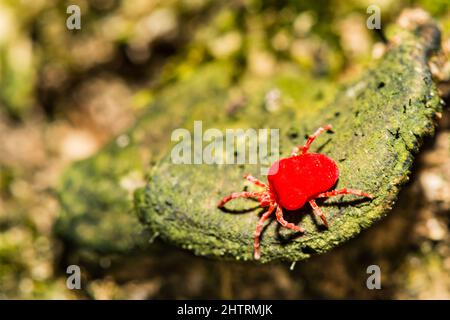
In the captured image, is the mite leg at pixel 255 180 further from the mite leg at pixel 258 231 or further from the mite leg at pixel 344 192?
the mite leg at pixel 344 192

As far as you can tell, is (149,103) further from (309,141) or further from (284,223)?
(284,223)

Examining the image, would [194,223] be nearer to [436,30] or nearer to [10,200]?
[436,30]

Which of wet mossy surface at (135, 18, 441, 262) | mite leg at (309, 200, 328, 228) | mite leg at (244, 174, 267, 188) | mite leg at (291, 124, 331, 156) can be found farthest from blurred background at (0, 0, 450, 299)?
mite leg at (309, 200, 328, 228)

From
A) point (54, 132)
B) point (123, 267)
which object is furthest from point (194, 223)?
point (54, 132)

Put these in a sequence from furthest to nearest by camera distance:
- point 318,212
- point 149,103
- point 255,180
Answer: point 149,103 → point 255,180 → point 318,212

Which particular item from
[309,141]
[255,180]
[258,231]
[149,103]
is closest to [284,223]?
[258,231]
